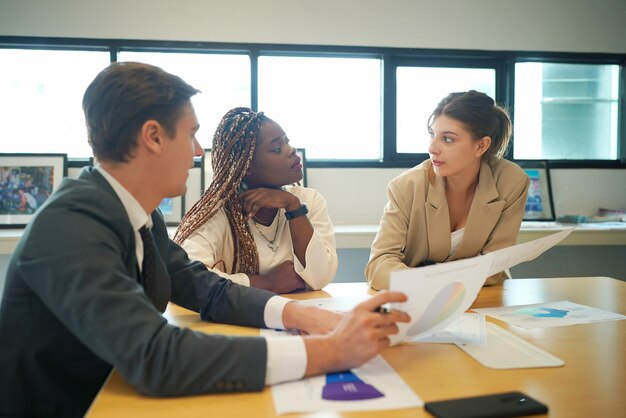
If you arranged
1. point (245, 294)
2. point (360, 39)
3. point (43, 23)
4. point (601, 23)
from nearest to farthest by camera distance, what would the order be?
point (245, 294), point (43, 23), point (360, 39), point (601, 23)

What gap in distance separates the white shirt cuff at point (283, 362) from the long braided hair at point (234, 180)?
3.09 feet

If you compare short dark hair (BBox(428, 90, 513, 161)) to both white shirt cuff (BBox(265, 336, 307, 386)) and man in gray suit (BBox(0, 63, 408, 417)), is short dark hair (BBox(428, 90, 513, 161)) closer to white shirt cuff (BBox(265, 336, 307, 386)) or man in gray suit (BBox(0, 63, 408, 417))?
man in gray suit (BBox(0, 63, 408, 417))

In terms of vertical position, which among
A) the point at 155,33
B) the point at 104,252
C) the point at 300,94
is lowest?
the point at 104,252

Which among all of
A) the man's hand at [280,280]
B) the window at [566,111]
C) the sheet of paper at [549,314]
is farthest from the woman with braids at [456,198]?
the window at [566,111]

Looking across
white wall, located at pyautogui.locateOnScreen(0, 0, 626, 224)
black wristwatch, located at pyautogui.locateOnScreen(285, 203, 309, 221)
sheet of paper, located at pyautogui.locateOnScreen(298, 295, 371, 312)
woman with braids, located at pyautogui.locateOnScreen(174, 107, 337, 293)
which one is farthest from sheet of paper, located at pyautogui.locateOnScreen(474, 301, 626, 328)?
white wall, located at pyautogui.locateOnScreen(0, 0, 626, 224)

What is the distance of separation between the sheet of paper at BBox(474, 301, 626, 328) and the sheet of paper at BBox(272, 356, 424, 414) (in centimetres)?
52

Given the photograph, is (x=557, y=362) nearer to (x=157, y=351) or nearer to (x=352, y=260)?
(x=157, y=351)

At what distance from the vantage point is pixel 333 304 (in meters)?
1.44

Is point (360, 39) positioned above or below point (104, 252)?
above

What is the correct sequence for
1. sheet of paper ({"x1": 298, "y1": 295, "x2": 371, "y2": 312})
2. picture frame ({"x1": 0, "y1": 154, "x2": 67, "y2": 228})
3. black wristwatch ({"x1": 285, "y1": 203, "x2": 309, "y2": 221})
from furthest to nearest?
picture frame ({"x1": 0, "y1": 154, "x2": 67, "y2": 228}) < black wristwatch ({"x1": 285, "y1": 203, "x2": 309, "y2": 221}) < sheet of paper ({"x1": 298, "y1": 295, "x2": 371, "y2": 312})

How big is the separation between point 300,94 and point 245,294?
2.75m

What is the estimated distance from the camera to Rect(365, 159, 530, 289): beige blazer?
1.98 meters

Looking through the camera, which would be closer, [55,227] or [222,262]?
[55,227]

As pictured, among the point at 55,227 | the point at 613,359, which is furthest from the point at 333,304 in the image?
the point at 55,227
